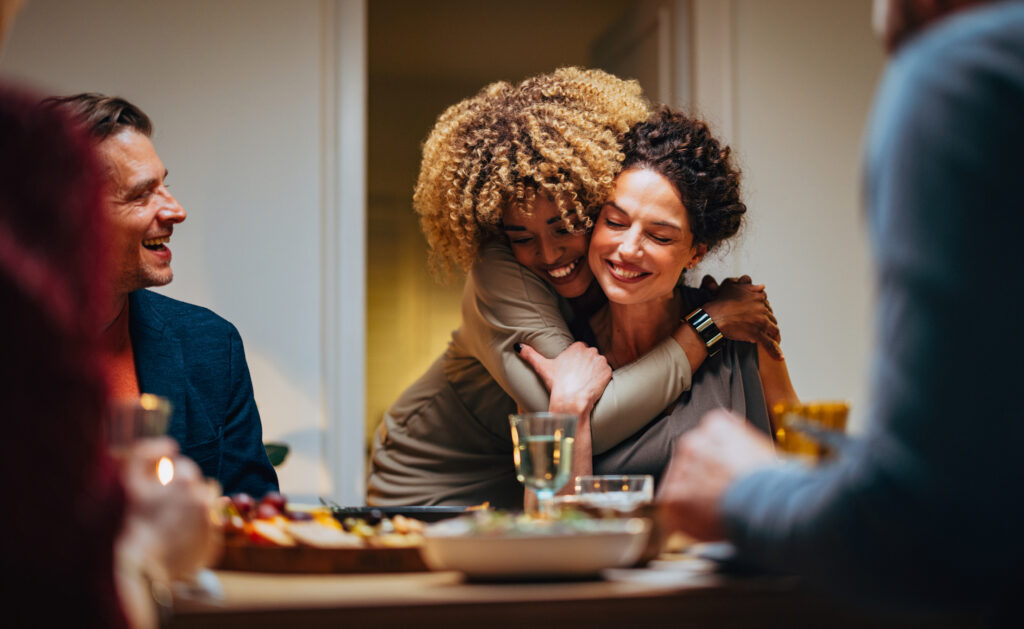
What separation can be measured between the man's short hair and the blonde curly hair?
0.67 meters

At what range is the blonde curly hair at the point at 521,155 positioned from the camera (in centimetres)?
212

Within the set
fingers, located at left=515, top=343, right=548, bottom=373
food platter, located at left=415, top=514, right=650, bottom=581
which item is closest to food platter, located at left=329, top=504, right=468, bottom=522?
food platter, located at left=415, top=514, right=650, bottom=581

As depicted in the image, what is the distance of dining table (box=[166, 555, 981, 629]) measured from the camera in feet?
2.81

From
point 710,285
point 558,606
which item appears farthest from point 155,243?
point 558,606

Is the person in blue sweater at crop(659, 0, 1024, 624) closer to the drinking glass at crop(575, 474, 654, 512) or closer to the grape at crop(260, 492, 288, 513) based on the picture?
the drinking glass at crop(575, 474, 654, 512)

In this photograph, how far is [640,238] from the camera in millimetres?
2090

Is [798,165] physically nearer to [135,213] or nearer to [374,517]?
[135,213]

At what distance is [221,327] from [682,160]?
3.69ft

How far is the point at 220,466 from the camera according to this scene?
2.15 metres

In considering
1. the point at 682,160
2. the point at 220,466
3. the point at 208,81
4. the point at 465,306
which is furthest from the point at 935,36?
the point at 208,81

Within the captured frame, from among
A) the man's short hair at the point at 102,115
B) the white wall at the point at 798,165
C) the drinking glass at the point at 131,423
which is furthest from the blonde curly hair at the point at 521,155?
the white wall at the point at 798,165

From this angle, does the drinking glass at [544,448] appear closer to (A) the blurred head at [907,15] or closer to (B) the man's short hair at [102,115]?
(A) the blurred head at [907,15]

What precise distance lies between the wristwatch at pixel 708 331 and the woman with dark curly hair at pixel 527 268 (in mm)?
21

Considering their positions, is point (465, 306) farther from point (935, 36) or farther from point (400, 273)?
point (400, 273)
